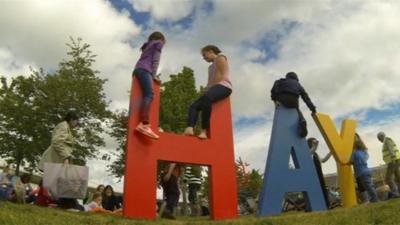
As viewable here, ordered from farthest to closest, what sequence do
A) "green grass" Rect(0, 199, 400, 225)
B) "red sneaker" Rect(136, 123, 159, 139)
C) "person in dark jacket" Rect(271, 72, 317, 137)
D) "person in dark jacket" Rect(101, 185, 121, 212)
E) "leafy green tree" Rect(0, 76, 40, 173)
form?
"leafy green tree" Rect(0, 76, 40, 173)
"person in dark jacket" Rect(101, 185, 121, 212)
"person in dark jacket" Rect(271, 72, 317, 137)
"red sneaker" Rect(136, 123, 159, 139)
"green grass" Rect(0, 199, 400, 225)

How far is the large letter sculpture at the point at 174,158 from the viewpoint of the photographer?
6.60 meters

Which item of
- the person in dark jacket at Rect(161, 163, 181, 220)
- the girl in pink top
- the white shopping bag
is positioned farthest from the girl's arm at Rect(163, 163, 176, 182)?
the white shopping bag

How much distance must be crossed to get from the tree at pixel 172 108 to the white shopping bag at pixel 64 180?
49.5 ft

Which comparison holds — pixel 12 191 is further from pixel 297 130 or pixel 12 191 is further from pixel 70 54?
pixel 70 54

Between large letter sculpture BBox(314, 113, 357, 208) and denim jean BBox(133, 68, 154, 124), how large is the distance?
375 centimetres

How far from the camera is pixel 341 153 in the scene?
9117mm

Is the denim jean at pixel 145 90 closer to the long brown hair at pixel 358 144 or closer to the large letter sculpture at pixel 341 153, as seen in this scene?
the large letter sculpture at pixel 341 153

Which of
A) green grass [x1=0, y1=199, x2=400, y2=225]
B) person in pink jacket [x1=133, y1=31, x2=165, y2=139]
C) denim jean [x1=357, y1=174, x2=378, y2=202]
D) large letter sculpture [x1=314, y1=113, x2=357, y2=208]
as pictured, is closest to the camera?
green grass [x1=0, y1=199, x2=400, y2=225]

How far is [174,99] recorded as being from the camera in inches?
882

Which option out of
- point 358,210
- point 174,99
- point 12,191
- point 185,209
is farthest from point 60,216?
point 174,99

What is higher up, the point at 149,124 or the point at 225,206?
the point at 149,124

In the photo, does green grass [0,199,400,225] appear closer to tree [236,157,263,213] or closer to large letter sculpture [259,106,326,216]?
large letter sculpture [259,106,326,216]

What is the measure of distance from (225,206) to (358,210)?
6.94 ft

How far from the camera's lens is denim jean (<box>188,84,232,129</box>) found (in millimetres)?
7676
